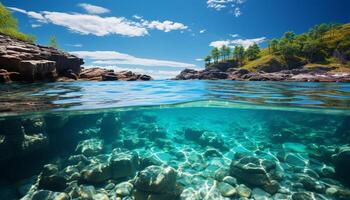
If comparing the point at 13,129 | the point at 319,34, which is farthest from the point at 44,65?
the point at 319,34

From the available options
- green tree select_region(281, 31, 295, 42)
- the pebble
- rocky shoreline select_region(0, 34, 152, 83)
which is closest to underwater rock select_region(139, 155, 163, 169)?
the pebble

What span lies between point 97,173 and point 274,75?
57.7 m

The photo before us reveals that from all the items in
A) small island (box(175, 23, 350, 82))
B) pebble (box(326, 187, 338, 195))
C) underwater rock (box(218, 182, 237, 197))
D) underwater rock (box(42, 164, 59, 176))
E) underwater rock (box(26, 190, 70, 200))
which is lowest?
pebble (box(326, 187, 338, 195))

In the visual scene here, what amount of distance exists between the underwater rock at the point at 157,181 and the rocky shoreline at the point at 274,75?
2014 inches

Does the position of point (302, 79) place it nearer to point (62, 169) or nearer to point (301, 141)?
point (301, 141)

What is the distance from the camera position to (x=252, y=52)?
114750 mm

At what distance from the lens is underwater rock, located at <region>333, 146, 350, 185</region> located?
10188mm

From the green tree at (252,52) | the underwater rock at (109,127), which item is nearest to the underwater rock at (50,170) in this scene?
the underwater rock at (109,127)

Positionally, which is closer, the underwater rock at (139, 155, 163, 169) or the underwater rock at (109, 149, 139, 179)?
the underwater rock at (109, 149, 139, 179)

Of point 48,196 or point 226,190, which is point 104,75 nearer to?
point 48,196

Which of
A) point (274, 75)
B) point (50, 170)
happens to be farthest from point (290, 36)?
point (50, 170)

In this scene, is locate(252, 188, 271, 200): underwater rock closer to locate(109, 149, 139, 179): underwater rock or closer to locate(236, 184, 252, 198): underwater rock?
locate(236, 184, 252, 198): underwater rock

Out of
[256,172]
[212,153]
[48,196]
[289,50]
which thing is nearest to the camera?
[48,196]

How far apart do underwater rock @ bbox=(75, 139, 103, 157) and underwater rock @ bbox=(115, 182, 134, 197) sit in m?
4.72
